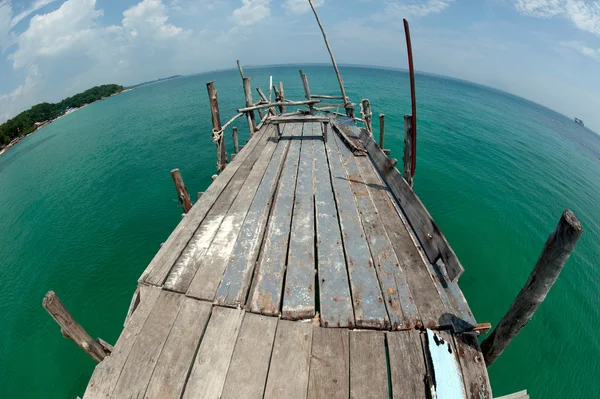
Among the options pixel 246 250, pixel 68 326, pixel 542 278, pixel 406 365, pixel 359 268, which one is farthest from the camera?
pixel 246 250

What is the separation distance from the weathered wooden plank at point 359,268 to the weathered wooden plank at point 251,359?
1.23 metres

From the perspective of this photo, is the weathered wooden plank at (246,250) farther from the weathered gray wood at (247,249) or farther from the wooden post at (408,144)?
the wooden post at (408,144)

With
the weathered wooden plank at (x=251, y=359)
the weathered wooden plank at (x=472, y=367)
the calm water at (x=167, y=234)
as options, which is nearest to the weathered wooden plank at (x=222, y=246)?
the weathered wooden plank at (x=251, y=359)

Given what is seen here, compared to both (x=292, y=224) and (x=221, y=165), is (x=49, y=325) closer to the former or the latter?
(x=221, y=165)

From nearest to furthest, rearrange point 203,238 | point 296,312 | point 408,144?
point 296,312 → point 203,238 → point 408,144

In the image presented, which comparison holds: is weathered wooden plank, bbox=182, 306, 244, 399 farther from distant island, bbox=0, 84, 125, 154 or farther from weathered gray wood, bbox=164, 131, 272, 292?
distant island, bbox=0, 84, 125, 154

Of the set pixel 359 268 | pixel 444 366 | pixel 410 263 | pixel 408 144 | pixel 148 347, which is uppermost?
pixel 408 144

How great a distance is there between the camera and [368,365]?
116 inches

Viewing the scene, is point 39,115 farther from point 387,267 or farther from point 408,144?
point 387,267

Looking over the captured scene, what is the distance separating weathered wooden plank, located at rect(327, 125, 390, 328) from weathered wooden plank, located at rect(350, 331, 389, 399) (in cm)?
17

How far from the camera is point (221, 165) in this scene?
1044 cm

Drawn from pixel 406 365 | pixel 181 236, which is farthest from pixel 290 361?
pixel 181 236

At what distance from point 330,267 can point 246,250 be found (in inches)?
60.6

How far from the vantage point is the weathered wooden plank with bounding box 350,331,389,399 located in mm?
2732
